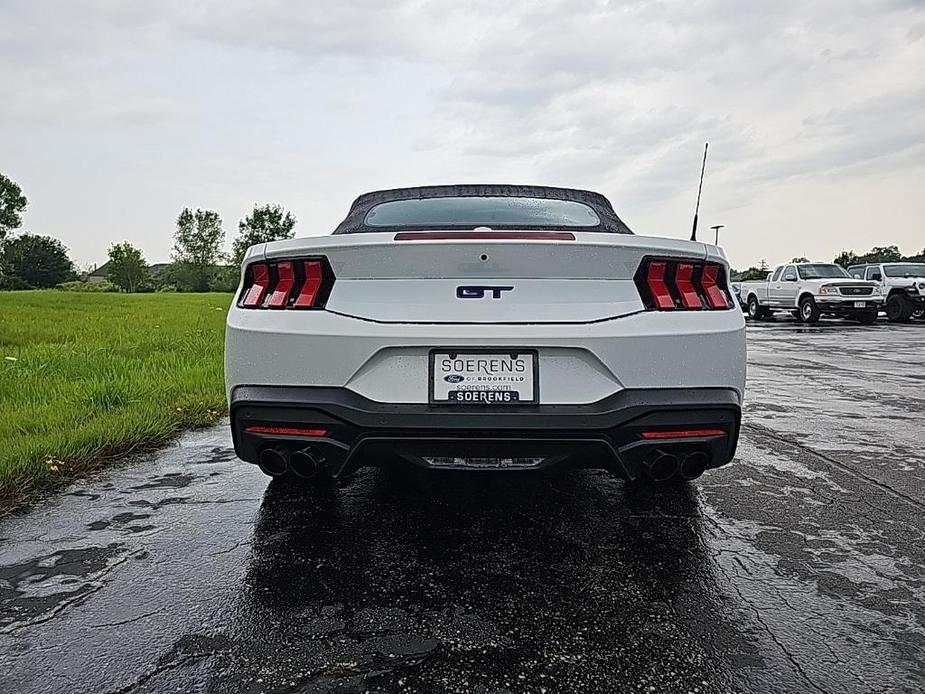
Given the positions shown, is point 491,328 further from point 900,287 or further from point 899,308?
point 899,308

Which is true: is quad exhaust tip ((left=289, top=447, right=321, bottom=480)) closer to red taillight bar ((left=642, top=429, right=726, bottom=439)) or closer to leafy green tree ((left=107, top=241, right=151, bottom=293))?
red taillight bar ((left=642, top=429, right=726, bottom=439))

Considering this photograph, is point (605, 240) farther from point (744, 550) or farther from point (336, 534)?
point (336, 534)

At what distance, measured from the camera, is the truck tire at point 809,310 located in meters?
24.0

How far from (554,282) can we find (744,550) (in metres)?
1.31

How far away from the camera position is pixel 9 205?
7725cm

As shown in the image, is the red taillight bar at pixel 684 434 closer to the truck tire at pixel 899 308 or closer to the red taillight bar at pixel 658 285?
the red taillight bar at pixel 658 285

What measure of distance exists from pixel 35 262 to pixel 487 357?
8412cm

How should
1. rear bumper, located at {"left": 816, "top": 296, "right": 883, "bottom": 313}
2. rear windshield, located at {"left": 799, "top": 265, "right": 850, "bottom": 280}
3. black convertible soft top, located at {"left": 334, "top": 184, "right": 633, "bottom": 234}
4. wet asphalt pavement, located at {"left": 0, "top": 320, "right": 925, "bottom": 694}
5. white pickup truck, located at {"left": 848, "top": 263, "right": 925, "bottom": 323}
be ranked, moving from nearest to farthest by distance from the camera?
wet asphalt pavement, located at {"left": 0, "top": 320, "right": 925, "bottom": 694}
black convertible soft top, located at {"left": 334, "top": 184, "right": 633, "bottom": 234}
rear bumper, located at {"left": 816, "top": 296, "right": 883, "bottom": 313}
white pickup truck, located at {"left": 848, "top": 263, "right": 925, "bottom": 323}
rear windshield, located at {"left": 799, "top": 265, "right": 850, "bottom": 280}

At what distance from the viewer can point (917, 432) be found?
5.67m

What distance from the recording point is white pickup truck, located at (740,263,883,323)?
923 inches

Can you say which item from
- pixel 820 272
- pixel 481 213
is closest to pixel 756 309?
pixel 820 272

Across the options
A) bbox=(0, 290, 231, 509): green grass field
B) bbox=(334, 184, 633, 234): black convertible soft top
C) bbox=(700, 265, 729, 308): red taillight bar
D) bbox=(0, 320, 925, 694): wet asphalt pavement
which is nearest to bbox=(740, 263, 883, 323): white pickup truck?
bbox=(0, 290, 231, 509): green grass field

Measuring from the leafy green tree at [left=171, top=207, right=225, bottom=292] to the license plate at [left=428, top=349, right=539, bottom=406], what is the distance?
327 ft

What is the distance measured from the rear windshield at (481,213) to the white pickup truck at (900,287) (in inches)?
889
